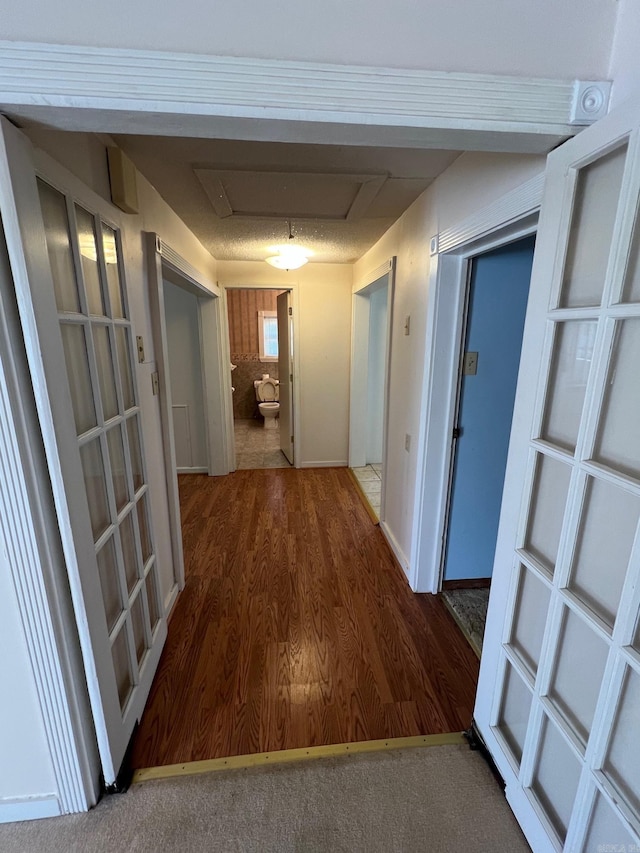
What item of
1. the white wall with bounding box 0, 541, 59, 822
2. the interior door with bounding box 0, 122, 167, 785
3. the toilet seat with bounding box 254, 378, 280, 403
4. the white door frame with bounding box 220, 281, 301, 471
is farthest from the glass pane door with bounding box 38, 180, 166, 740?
the toilet seat with bounding box 254, 378, 280, 403

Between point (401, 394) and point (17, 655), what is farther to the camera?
point (401, 394)

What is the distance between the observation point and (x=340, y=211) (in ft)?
7.55

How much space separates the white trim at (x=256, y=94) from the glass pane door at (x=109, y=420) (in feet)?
0.92

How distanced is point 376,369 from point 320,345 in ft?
2.51

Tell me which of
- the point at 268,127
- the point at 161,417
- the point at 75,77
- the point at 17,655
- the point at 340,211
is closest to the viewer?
the point at 75,77

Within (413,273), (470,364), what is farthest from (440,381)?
(413,273)

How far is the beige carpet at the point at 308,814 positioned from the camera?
3.69 feet

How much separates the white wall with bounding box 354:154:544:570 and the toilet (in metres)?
3.59

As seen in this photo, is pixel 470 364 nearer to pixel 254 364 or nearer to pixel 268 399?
pixel 268 399

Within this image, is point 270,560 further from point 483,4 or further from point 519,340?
point 483,4

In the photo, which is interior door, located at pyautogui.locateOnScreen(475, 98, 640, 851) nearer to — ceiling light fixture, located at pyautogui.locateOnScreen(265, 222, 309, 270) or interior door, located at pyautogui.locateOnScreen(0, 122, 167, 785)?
interior door, located at pyautogui.locateOnScreen(0, 122, 167, 785)

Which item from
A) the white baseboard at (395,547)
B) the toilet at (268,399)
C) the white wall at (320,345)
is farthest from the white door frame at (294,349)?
the toilet at (268,399)

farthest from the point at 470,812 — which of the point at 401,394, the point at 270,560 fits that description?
the point at 401,394

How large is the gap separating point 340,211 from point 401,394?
120 centimetres
